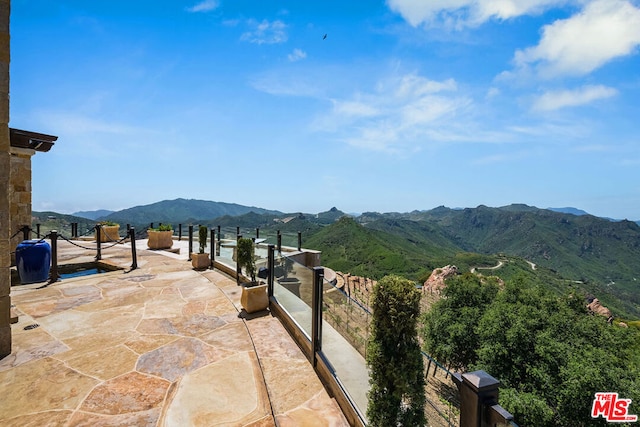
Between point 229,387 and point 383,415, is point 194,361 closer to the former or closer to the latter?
point 229,387

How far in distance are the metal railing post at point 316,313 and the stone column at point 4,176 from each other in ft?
13.5

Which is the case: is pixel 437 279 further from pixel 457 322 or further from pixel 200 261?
pixel 200 261

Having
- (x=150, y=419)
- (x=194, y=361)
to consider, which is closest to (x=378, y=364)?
(x=150, y=419)

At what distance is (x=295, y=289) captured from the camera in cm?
507

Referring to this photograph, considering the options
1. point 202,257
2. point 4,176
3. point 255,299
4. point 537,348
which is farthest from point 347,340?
point 537,348

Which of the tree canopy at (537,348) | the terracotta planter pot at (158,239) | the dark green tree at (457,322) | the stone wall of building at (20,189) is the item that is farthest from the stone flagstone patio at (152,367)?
the dark green tree at (457,322)

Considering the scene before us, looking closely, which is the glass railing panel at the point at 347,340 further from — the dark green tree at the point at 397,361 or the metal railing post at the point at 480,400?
the metal railing post at the point at 480,400

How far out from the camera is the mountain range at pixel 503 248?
225 ft

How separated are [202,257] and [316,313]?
21.1ft

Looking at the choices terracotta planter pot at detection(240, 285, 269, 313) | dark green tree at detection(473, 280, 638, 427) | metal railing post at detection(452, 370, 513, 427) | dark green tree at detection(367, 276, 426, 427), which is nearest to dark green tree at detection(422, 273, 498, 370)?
dark green tree at detection(473, 280, 638, 427)

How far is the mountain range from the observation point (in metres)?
Answer: 68.7

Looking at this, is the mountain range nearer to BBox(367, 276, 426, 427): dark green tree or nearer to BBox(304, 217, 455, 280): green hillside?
BBox(304, 217, 455, 280): green hillside

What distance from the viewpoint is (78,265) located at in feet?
30.1

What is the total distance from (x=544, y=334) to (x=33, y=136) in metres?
22.3
